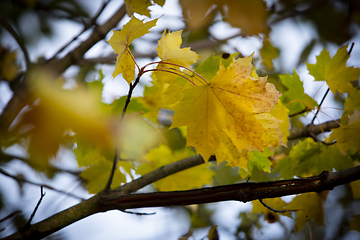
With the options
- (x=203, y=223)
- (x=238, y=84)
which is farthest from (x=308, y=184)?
(x=203, y=223)

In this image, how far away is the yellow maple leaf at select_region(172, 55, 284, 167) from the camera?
633 mm

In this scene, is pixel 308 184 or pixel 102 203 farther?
pixel 102 203

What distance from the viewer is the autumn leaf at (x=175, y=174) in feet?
3.52

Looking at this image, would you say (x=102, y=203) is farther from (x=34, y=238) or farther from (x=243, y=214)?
(x=243, y=214)

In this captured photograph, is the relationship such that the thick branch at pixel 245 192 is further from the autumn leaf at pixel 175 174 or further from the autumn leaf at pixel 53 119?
the autumn leaf at pixel 175 174

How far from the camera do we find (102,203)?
27.2 inches

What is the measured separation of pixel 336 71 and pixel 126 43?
33.1 inches

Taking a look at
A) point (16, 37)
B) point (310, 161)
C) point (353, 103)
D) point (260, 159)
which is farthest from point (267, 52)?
point (16, 37)

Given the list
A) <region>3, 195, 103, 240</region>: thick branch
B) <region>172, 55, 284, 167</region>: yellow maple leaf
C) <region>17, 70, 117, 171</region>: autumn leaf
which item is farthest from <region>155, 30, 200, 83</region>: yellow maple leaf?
<region>3, 195, 103, 240</region>: thick branch

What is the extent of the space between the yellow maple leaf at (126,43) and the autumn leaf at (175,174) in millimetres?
550

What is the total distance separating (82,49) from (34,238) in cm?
87

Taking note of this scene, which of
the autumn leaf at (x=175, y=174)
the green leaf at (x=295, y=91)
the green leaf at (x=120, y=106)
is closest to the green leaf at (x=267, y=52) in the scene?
the green leaf at (x=295, y=91)

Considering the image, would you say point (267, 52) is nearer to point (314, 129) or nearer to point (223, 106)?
point (314, 129)

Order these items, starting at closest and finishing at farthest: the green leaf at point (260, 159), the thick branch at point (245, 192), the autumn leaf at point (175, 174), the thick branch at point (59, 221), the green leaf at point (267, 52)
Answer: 1. the thick branch at point (245, 192)
2. the thick branch at point (59, 221)
3. the green leaf at point (260, 159)
4. the autumn leaf at point (175, 174)
5. the green leaf at point (267, 52)
